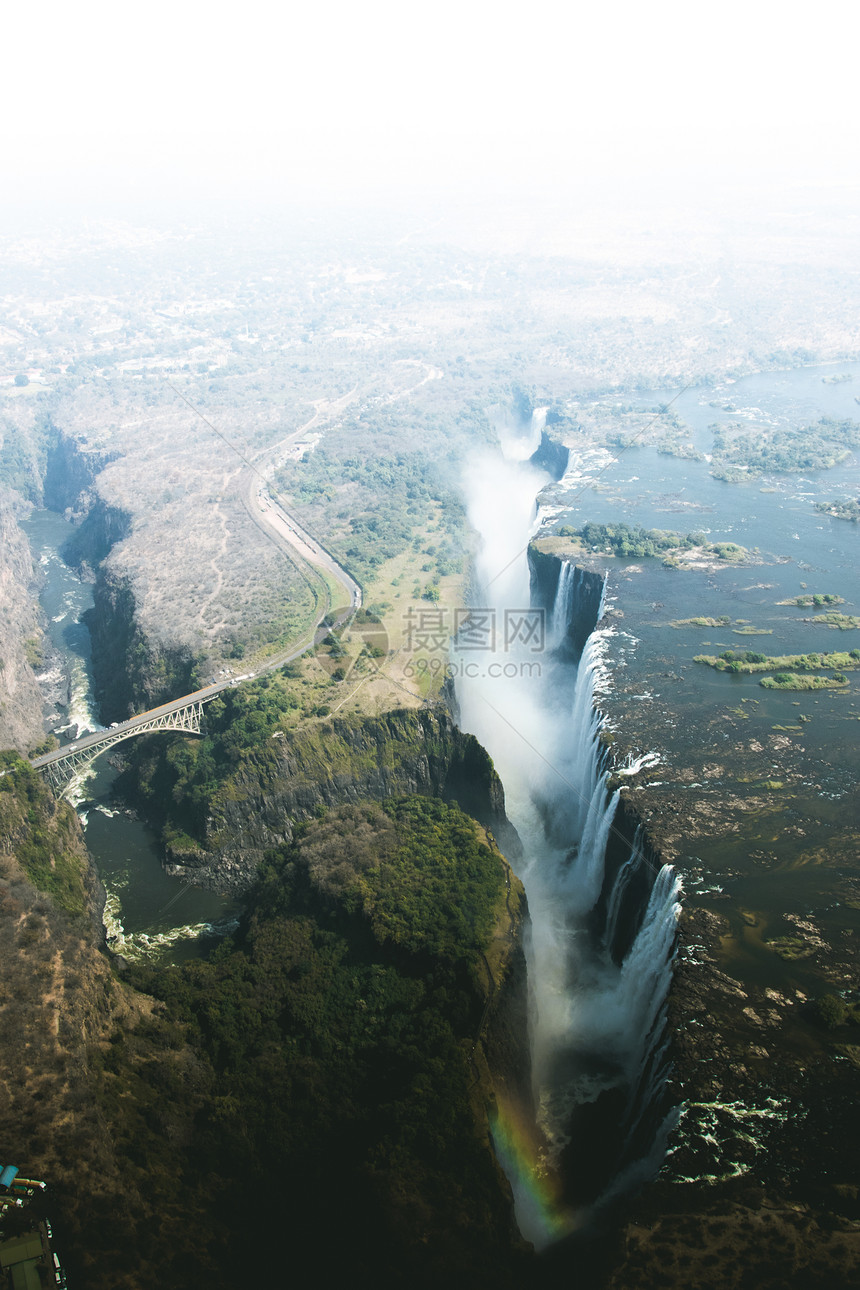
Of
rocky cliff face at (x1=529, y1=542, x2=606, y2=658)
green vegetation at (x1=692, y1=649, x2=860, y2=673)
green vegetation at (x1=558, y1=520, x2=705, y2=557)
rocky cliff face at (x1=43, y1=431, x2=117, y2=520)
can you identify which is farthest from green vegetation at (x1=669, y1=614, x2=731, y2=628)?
rocky cliff face at (x1=43, y1=431, x2=117, y2=520)

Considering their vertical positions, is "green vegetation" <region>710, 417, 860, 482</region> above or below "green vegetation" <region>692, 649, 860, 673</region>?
above

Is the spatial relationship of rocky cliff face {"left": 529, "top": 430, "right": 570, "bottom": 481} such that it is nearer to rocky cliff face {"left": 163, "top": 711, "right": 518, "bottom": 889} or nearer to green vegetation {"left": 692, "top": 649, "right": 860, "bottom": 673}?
green vegetation {"left": 692, "top": 649, "right": 860, "bottom": 673}

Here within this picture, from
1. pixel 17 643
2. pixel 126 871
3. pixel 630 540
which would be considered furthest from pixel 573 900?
pixel 17 643

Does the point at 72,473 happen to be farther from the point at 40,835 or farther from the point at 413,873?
the point at 413,873

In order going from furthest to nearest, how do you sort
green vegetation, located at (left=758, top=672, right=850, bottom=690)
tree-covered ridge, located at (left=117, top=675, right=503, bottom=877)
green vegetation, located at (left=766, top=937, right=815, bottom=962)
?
green vegetation, located at (left=758, top=672, right=850, bottom=690)
tree-covered ridge, located at (left=117, top=675, right=503, bottom=877)
green vegetation, located at (left=766, top=937, right=815, bottom=962)

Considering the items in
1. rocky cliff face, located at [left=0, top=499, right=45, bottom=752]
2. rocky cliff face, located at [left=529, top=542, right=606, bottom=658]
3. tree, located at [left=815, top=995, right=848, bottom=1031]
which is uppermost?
tree, located at [left=815, top=995, right=848, bottom=1031]

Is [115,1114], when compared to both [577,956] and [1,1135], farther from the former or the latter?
[577,956]

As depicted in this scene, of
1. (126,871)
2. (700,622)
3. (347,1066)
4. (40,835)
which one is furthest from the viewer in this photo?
(700,622)
